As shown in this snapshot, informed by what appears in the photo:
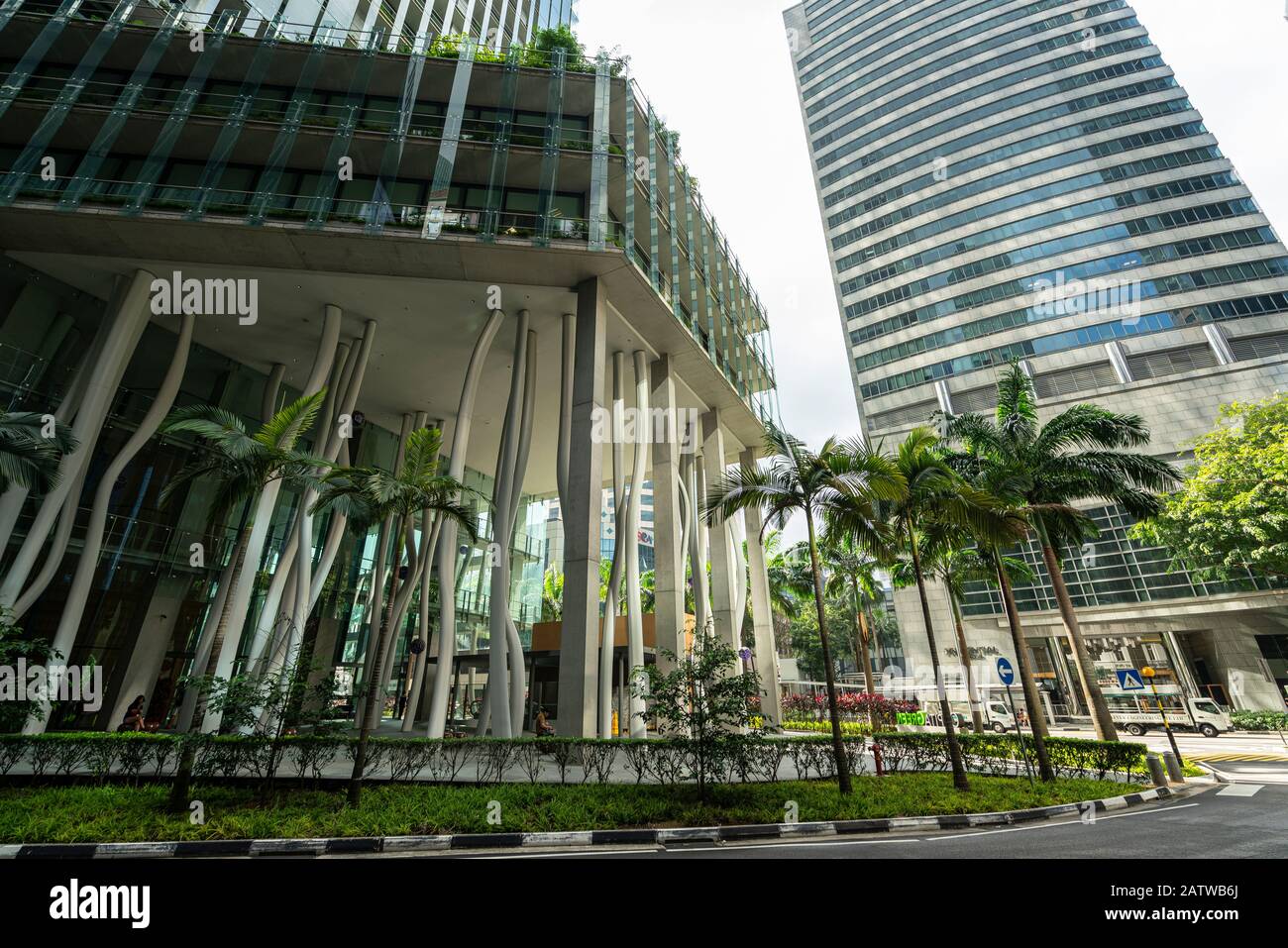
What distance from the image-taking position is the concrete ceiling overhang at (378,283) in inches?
645

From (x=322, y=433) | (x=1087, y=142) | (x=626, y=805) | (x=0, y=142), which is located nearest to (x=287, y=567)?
(x=322, y=433)

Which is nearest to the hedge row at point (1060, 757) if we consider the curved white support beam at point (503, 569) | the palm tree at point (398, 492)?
the curved white support beam at point (503, 569)

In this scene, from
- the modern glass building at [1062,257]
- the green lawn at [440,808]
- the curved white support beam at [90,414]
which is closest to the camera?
the green lawn at [440,808]

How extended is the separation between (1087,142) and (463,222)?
61.0 meters

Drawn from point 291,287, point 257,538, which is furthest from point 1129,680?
point 291,287

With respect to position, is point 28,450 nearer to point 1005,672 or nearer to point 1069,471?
point 1005,672

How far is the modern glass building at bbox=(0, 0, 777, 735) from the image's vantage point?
52.7 feet

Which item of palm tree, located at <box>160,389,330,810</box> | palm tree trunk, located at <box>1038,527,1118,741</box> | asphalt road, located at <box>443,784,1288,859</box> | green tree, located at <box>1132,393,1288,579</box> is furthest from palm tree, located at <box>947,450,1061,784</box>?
palm tree, located at <box>160,389,330,810</box>

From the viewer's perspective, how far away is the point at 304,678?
10.6 m

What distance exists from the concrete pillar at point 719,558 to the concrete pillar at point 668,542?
2.90m

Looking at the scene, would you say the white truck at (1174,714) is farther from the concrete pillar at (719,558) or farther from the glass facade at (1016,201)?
the glass facade at (1016,201)

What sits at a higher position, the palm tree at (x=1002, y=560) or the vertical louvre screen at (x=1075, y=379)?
the vertical louvre screen at (x=1075, y=379)

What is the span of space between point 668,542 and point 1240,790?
16.1 meters
